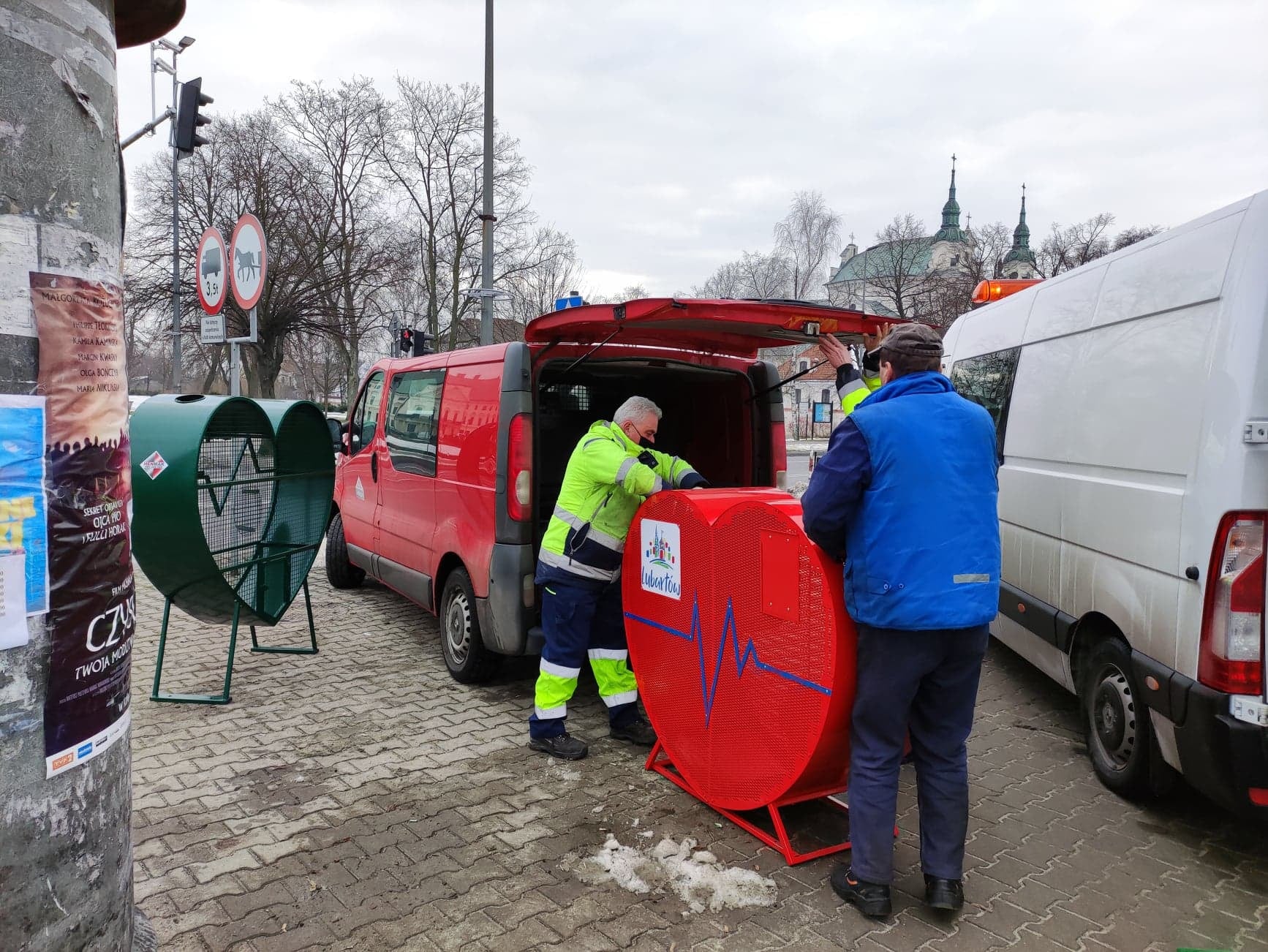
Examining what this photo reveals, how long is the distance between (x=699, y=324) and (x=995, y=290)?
348 cm

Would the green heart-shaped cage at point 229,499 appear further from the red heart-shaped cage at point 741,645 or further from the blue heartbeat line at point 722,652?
the blue heartbeat line at point 722,652

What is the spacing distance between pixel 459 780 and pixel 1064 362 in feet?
12.3

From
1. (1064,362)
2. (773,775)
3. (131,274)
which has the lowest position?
(773,775)

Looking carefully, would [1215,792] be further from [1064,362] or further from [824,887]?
[1064,362]

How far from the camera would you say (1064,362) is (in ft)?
14.6

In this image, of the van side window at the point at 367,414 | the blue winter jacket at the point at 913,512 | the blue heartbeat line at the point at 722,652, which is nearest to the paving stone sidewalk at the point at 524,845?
the blue heartbeat line at the point at 722,652

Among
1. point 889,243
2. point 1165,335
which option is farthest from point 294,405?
point 889,243

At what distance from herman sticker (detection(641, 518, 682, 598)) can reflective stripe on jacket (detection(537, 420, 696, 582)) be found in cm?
28

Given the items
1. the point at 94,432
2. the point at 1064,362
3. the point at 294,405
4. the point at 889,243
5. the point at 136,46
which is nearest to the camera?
the point at 94,432

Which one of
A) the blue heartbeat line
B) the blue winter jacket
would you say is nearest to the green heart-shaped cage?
the blue heartbeat line

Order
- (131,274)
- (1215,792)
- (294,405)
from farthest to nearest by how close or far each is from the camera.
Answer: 1. (131,274)
2. (294,405)
3. (1215,792)

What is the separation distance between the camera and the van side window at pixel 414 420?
18.5 feet

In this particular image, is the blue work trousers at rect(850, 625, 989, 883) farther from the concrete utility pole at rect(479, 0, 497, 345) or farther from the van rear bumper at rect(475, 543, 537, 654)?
the concrete utility pole at rect(479, 0, 497, 345)

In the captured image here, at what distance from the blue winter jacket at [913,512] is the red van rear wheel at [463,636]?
2.75 m
